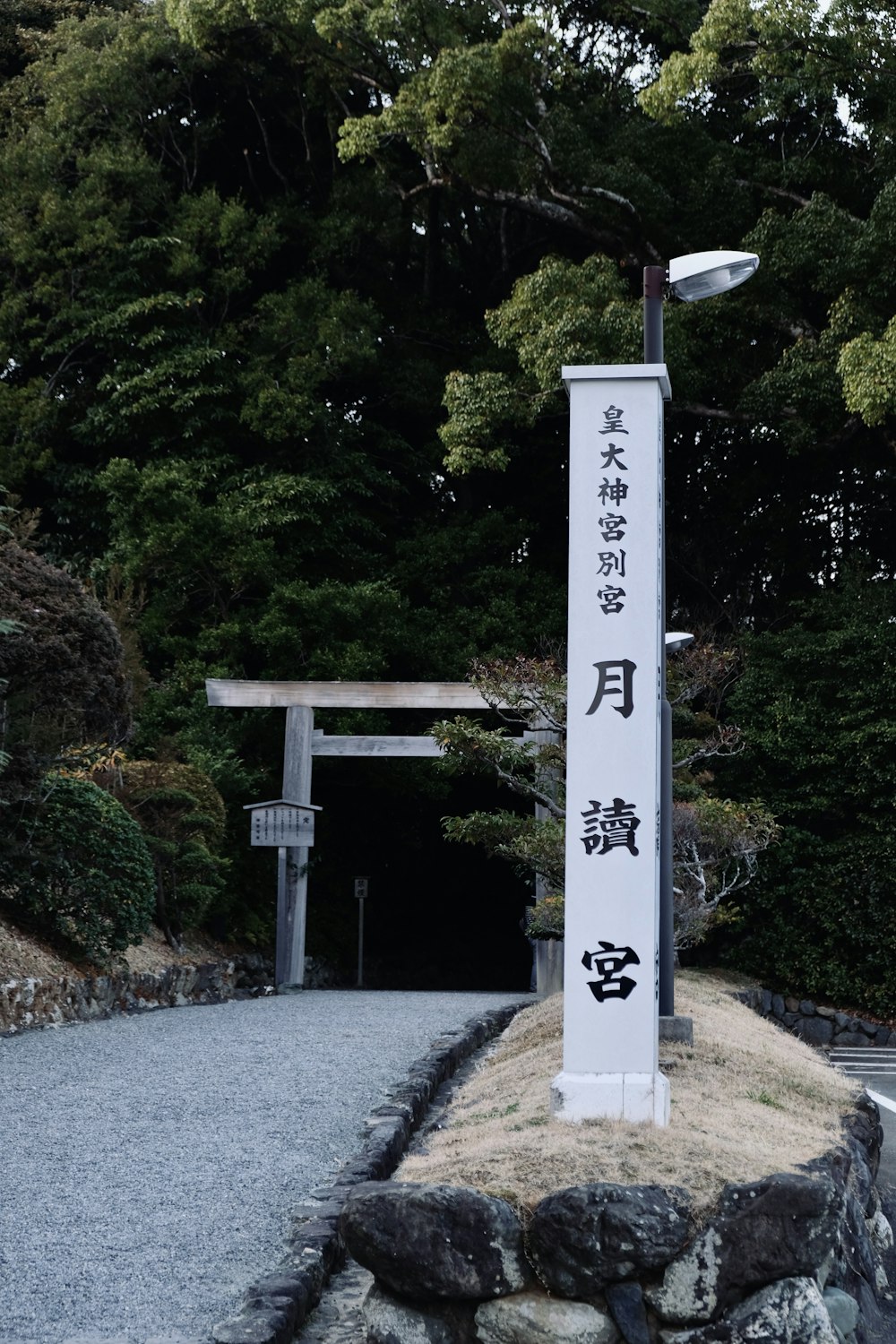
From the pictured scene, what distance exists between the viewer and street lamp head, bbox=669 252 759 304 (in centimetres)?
546

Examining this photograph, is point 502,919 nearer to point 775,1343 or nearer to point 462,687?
point 462,687

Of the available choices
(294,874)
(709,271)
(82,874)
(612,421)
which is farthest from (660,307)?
(294,874)

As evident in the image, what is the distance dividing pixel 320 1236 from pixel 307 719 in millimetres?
10457

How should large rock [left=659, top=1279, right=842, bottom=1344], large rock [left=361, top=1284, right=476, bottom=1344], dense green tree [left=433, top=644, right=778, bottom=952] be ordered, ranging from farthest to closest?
dense green tree [left=433, top=644, right=778, bottom=952] → large rock [left=361, top=1284, right=476, bottom=1344] → large rock [left=659, top=1279, right=842, bottom=1344]

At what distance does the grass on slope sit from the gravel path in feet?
1.83

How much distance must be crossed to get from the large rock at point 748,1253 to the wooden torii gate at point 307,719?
10.3m

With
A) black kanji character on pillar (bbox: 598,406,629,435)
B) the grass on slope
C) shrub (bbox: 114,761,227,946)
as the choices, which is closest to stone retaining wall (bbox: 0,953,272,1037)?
shrub (bbox: 114,761,227,946)

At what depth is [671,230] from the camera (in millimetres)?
16453

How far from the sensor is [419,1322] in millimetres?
3334

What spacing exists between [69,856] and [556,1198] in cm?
722

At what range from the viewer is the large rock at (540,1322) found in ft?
10.7

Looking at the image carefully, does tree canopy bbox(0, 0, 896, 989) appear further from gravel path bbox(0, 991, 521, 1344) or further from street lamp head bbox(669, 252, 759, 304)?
street lamp head bbox(669, 252, 759, 304)

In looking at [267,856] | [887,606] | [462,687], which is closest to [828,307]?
[887,606]

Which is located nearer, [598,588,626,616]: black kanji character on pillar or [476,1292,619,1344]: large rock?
[476,1292,619,1344]: large rock
